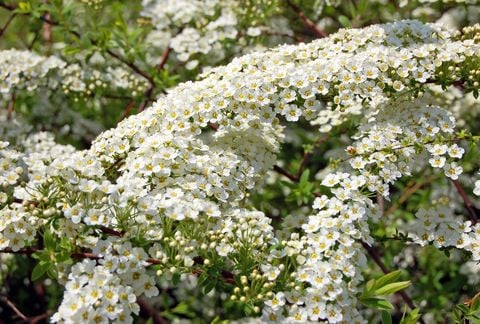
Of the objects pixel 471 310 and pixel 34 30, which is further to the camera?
pixel 34 30

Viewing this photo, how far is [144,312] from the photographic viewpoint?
175 inches

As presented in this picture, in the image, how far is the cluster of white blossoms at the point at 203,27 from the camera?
15.0ft

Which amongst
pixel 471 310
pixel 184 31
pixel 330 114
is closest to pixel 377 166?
pixel 471 310

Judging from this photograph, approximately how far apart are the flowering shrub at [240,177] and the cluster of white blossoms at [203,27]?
0.07ft

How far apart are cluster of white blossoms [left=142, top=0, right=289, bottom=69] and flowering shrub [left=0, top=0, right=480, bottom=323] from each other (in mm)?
22

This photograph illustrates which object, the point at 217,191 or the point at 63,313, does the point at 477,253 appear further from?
the point at 63,313

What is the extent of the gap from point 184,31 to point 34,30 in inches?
52.4

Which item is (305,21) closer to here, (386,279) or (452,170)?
(452,170)

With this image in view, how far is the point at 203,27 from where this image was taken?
4.71 meters

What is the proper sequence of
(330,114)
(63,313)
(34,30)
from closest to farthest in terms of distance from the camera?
(63,313) → (330,114) → (34,30)

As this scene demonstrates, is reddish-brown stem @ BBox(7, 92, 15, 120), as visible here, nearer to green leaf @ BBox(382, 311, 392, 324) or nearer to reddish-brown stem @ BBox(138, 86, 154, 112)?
reddish-brown stem @ BBox(138, 86, 154, 112)

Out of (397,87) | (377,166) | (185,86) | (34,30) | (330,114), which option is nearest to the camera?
(377,166)

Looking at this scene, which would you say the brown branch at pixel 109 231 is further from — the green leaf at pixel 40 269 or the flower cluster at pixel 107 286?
the green leaf at pixel 40 269

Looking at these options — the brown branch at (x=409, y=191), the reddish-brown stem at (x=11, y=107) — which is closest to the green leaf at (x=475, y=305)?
the brown branch at (x=409, y=191)
